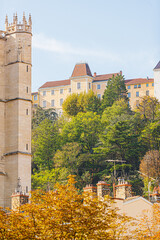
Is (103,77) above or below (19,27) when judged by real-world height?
above

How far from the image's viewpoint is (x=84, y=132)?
81.9m

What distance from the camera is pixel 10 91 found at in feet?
171

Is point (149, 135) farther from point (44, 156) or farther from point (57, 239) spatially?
point (57, 239)

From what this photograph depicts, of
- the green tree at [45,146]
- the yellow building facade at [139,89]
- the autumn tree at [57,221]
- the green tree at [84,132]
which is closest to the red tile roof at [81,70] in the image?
the yellow building facade at [139,89]

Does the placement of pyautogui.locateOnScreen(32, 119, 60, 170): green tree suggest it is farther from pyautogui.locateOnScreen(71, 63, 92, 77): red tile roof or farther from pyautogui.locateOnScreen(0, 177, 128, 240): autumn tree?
pyautogui.locateOnScreen(0, 177, 128, 240): autumn tree

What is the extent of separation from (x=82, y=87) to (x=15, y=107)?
73.5 metres

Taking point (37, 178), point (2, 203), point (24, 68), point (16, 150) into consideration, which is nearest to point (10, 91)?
point (24, 68)

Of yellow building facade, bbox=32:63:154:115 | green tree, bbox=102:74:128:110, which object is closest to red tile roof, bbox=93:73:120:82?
yellow building facade, bbox=32:63:154:115

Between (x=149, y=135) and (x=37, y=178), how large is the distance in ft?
53.6

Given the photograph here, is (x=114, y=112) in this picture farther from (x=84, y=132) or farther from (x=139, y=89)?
(x=139, y=89)

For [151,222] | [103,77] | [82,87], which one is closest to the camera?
[151,222]

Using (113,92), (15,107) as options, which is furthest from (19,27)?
(113,92)

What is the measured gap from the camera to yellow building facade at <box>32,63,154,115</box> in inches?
4938

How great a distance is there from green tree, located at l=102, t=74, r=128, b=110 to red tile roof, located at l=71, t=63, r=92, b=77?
67.0 ft
